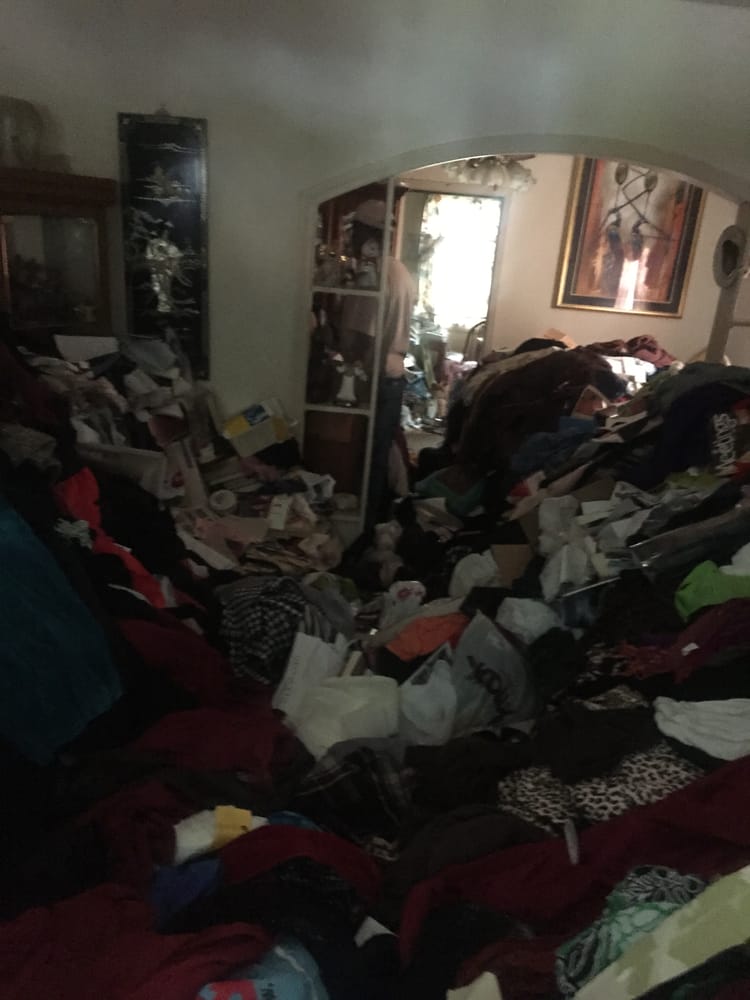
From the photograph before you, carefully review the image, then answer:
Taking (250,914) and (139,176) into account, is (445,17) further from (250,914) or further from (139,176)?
(250,914)

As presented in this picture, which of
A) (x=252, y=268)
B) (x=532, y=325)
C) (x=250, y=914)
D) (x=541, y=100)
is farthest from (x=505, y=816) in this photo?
(x=532, y=325)

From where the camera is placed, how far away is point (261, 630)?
2078 millimetres

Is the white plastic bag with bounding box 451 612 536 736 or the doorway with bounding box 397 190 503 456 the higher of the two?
the doorway with bounding box 397 190 503 456

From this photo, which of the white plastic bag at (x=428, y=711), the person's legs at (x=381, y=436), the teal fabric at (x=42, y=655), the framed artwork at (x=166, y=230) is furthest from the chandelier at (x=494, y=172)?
the teal fabric at (x=42, y=655)

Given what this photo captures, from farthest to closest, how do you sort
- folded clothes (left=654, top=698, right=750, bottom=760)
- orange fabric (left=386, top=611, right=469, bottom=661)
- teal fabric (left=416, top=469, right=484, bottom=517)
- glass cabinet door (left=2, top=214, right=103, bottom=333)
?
teal fabric (left=416, top=469, right=484, bottom=517) → glass cabinet door (left=2, top=214, right=103, bottom=333) → orange fabric (left=386, top=611, right=469, bottom=661) → folded clothes (left=654, top=698, right=750, bottom=760)

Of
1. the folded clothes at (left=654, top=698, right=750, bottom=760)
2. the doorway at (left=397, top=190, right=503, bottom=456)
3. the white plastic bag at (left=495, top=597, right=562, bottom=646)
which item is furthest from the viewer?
the doorway at (left=397, top=190, right=503, bottom=456)

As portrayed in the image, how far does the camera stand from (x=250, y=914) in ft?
3.85

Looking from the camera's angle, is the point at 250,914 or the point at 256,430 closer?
the point at 250,914

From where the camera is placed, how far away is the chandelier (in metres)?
4.72

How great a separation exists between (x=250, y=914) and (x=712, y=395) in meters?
1.93

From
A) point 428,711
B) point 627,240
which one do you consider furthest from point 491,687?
point 627,240

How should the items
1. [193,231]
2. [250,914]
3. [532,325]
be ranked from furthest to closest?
1. [532,325]
2. [193,231]
3. [250,914]

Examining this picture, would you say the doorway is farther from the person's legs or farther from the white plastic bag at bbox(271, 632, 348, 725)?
the white plastic bag at bbox(271, 632, 348, 725)

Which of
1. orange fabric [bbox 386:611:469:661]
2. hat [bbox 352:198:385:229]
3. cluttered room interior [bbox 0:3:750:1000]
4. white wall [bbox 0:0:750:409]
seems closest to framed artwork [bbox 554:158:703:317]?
cluttered room interior [bbox 0:3:750:1000]
